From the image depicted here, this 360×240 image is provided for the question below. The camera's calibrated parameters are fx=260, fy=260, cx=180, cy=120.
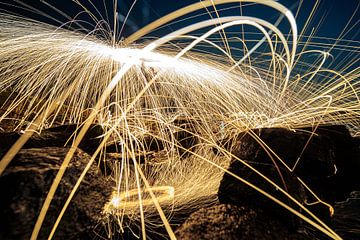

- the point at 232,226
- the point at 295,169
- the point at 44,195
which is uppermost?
the point at 44,195

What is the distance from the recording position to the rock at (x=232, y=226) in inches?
92.1

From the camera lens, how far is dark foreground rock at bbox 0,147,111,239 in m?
1.93

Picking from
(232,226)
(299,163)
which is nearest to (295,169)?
(299,163)

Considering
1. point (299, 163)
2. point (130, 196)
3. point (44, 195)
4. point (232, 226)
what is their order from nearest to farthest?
point (44, 195)
point (232, 226)
point (299, 163)
point (130, 196)

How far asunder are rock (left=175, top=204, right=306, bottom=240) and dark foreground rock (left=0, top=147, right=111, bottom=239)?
0.87 m

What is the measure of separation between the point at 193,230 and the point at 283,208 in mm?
980

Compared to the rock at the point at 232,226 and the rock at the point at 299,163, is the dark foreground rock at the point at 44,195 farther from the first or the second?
the rock at the point at 299,163

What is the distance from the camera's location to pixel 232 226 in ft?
7.89

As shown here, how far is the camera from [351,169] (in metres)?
3.95

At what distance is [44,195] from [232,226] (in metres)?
1.65

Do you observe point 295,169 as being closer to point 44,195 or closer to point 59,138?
point 44,195

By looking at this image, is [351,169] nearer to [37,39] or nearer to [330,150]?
[330,150]

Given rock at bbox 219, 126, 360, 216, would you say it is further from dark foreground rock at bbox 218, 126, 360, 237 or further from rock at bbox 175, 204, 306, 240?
rock at bbox 175, 204, 306, 240

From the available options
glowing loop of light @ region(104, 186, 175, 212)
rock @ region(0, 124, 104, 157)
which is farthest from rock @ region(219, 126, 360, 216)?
rock @ region(0, 124, 104, 157)
